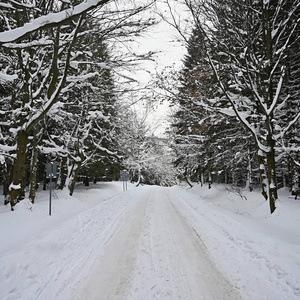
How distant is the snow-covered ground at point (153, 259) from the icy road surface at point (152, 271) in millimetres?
15

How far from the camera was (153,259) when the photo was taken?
4.49 m

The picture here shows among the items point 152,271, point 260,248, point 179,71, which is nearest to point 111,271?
point 152,271

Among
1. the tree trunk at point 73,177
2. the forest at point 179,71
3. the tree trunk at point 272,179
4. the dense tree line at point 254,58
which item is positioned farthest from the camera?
the tree trunk at point 73,177

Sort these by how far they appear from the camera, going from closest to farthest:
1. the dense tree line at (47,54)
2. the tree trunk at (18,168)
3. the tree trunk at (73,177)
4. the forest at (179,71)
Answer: the dense tree line at (47,54) < the forest at (179,71) < the tree trunk at (18,168) < the tree trunk at (73,177)

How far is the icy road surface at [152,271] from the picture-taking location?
3.27 m

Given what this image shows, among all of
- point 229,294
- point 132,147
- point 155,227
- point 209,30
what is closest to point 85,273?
point 229,294

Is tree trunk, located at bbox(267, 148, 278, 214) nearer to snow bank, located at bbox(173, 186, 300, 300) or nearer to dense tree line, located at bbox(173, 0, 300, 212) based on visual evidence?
dense tree line, located at bbox(173, 0, 300, 212)

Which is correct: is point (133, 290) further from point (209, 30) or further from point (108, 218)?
point (209, 30)

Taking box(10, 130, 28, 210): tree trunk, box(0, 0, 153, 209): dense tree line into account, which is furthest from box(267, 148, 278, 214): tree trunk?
box(10, 130, 28, 210): tree trunk

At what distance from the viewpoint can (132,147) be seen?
34.1 metres

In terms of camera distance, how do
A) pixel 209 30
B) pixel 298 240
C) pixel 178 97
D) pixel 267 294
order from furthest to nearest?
pixel 178 97 → pixel 209 30 → pixel 298 240 → pixel 267 294

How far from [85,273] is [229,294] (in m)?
2.42

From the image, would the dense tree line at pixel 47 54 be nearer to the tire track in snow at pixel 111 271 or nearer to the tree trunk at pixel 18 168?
the tree trunk at pixel 18 168

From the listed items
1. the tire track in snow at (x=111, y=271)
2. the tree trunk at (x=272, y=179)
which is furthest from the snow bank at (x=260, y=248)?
the tire track in snow at (x=111, y=271)
